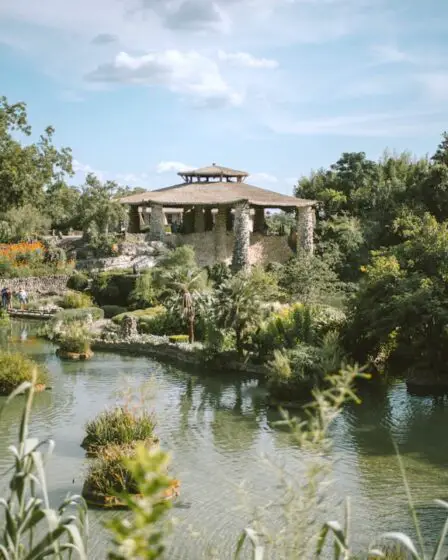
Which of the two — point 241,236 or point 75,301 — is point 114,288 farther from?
point 241,236

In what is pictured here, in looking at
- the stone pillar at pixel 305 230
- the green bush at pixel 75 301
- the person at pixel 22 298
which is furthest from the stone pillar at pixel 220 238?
the person at pixel 22 298

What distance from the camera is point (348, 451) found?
15984 mm

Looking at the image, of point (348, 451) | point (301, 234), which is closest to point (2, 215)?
point (301, 234)

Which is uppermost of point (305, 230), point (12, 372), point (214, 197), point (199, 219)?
point (214, 197)

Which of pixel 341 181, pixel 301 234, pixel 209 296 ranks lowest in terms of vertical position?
pixel 209 296

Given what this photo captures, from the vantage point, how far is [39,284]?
39.9 meters

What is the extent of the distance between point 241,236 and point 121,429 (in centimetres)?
2923

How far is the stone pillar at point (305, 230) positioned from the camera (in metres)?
45.3

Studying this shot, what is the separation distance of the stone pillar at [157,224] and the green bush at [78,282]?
578 centimetres

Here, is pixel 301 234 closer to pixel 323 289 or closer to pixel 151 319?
pixel 323 289

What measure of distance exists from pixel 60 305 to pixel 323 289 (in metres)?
13.0

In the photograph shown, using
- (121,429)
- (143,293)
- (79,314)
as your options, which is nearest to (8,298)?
→ (79,314)

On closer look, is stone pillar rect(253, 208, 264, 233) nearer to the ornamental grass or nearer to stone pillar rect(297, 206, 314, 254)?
stone pillar rect(297, 206, 314, 254)

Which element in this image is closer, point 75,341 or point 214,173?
point 75,341
